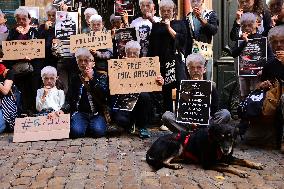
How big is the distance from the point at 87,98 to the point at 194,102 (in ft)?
5.76

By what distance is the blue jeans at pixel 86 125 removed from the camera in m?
7.25

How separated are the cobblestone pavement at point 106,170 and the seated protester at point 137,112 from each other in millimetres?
458

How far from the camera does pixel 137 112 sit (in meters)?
7.34

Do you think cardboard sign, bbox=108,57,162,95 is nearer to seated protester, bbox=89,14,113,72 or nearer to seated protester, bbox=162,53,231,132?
seated protester, bbox=89,14,113,72

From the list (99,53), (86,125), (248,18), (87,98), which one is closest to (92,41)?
(99,53)

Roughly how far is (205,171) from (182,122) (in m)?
1.15

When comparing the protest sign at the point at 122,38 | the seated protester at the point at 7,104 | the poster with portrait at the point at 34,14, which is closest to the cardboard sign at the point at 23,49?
the seated protester at the point at 7,104

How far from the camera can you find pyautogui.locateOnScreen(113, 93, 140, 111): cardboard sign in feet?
23.7

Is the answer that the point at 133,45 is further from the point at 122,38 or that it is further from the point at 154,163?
the point at 154,163

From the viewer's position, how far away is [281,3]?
688 cm

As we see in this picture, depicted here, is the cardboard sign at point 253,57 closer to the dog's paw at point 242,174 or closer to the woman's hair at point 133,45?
the woman's hair at point 133,45

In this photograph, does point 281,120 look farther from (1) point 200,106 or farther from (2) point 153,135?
(2) point 153,135

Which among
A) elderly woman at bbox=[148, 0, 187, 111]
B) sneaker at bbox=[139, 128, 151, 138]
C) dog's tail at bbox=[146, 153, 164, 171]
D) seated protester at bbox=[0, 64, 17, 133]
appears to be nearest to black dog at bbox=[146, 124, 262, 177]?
dog's tail at bbox=[146, 153, 164, 171]

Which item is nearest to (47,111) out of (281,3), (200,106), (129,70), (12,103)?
(12,103)
